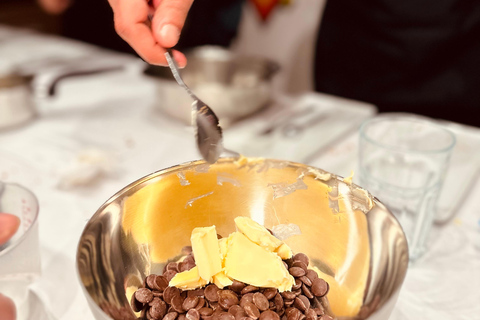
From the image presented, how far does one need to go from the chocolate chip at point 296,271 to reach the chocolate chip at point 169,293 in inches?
5.8

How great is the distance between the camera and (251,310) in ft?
1.55

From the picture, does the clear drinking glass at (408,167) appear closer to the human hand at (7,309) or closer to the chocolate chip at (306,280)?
the chocolate chip at (306,280)

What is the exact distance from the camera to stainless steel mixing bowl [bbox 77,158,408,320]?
466 mm

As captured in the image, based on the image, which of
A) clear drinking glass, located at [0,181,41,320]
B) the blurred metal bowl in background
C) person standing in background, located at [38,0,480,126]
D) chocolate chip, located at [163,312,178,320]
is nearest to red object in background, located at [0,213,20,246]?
Result: clear drinking glass, located at [0,181,41,320]

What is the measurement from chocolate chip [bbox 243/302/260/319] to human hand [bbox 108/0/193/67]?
0.39 meters

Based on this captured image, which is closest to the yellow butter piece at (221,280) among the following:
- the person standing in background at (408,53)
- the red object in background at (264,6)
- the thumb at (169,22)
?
the thumb at (169,22)

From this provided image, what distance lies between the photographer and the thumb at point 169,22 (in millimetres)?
608

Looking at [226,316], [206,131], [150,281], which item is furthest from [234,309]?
[206,131]

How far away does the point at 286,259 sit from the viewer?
543mm

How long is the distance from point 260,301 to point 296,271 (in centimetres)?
6

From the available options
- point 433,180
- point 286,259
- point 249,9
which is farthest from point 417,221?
point 249,9

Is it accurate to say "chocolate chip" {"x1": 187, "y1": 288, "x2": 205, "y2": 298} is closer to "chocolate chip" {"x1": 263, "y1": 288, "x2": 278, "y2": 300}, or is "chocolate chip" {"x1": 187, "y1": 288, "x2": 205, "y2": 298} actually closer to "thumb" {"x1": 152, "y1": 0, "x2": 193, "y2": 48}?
"chocolate chip" {"x1": 263, "y1": 288, "x2": 278, "y2": 300}

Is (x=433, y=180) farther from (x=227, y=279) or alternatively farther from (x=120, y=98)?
(x=120, y=98)

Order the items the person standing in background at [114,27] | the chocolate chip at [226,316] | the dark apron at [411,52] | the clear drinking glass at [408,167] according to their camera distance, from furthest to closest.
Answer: the person standing in background at [114,27], the dark apron at [411,52], the clear drinking glass at [408,167], the chocolate chip at [226,316]
